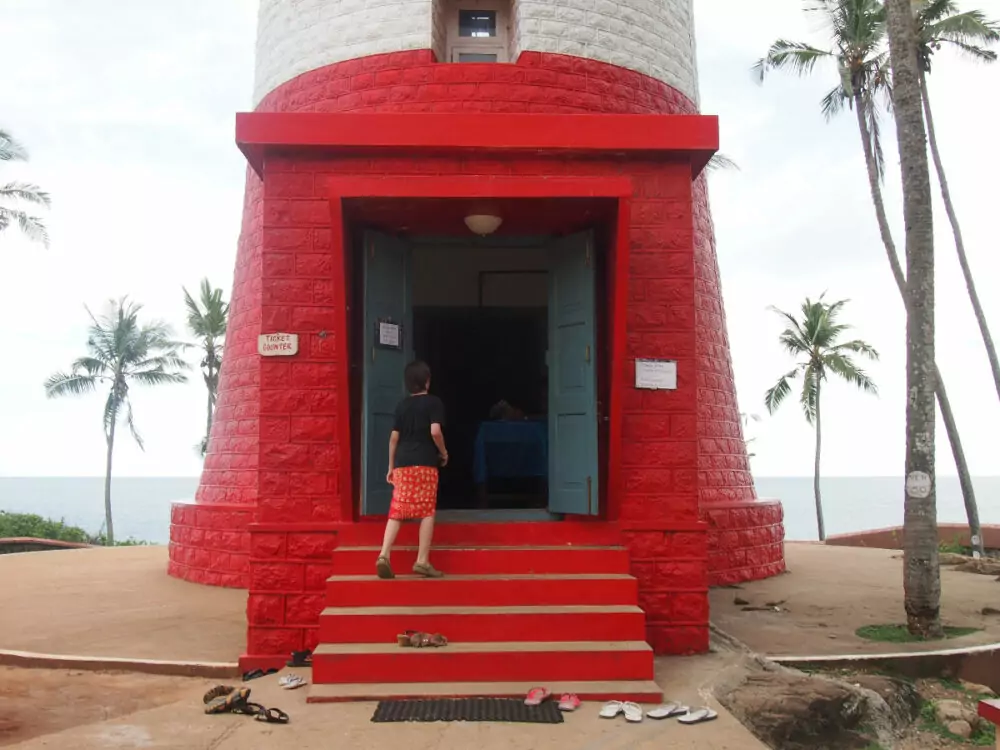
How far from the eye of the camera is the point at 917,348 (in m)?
8.17

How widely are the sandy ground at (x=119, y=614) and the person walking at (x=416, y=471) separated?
76.5 inches

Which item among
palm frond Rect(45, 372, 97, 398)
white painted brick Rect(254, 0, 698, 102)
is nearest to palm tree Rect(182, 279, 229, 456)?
palm frond Rect(45, 372, 97, 398)

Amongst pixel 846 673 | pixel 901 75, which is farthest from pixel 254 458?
pixel 901 75

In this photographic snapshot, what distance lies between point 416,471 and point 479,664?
1485 mm

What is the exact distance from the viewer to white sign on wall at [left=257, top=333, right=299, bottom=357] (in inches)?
264

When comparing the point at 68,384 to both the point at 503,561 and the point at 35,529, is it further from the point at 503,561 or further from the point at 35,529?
the point at 503,561

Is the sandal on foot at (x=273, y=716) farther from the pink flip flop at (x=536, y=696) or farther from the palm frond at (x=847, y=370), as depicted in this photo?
the palm frond at (x=847, y=370)

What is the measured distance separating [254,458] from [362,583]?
5.13m

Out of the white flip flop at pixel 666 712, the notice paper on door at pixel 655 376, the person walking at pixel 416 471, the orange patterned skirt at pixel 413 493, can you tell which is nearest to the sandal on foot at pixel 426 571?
the person walking at pixel 416 471

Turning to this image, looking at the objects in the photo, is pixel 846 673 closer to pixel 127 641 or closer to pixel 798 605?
pixel 798 605

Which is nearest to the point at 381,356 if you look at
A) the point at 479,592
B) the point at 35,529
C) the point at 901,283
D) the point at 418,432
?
the point at 418,432

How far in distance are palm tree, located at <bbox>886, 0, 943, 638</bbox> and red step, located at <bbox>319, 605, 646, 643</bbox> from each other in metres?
3.67

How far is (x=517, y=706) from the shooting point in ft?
16.5

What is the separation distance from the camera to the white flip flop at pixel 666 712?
4.89m
